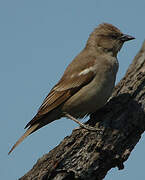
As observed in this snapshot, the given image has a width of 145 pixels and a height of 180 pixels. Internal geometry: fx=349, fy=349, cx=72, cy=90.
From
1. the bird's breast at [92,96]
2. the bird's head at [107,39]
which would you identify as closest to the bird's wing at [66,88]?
the bird's breast at [92,96]

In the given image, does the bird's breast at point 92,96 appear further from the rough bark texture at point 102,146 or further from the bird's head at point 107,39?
the bird's head at point 107,39

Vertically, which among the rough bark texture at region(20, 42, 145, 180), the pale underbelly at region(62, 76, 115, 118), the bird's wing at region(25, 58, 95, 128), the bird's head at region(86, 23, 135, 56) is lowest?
the rough bark texture at region(20, 42, 145, 180)

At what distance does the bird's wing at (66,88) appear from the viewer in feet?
22.3

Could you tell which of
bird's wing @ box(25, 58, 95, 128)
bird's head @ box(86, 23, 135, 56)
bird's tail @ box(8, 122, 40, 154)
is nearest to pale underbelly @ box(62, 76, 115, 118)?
bird's wing @ box(25, 58, 95, 128)

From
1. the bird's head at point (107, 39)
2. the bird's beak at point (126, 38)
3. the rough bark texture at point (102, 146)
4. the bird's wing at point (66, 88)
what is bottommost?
the rough bark texture at point (102, 146)

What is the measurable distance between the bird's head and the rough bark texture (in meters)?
1.92

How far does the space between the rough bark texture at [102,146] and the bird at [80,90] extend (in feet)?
2.22

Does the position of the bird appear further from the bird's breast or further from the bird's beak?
the bird's beak

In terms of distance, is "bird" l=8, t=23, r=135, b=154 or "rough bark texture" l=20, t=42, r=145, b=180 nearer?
"rough bark texture" l=20, t=42, r=145, b=180

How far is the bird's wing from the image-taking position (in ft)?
22.3

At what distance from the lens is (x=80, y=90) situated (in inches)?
272

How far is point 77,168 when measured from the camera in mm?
5031

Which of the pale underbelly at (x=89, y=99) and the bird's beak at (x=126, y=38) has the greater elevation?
the bird's beak at (x=126, y=38)

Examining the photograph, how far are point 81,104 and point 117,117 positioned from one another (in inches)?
49.7
